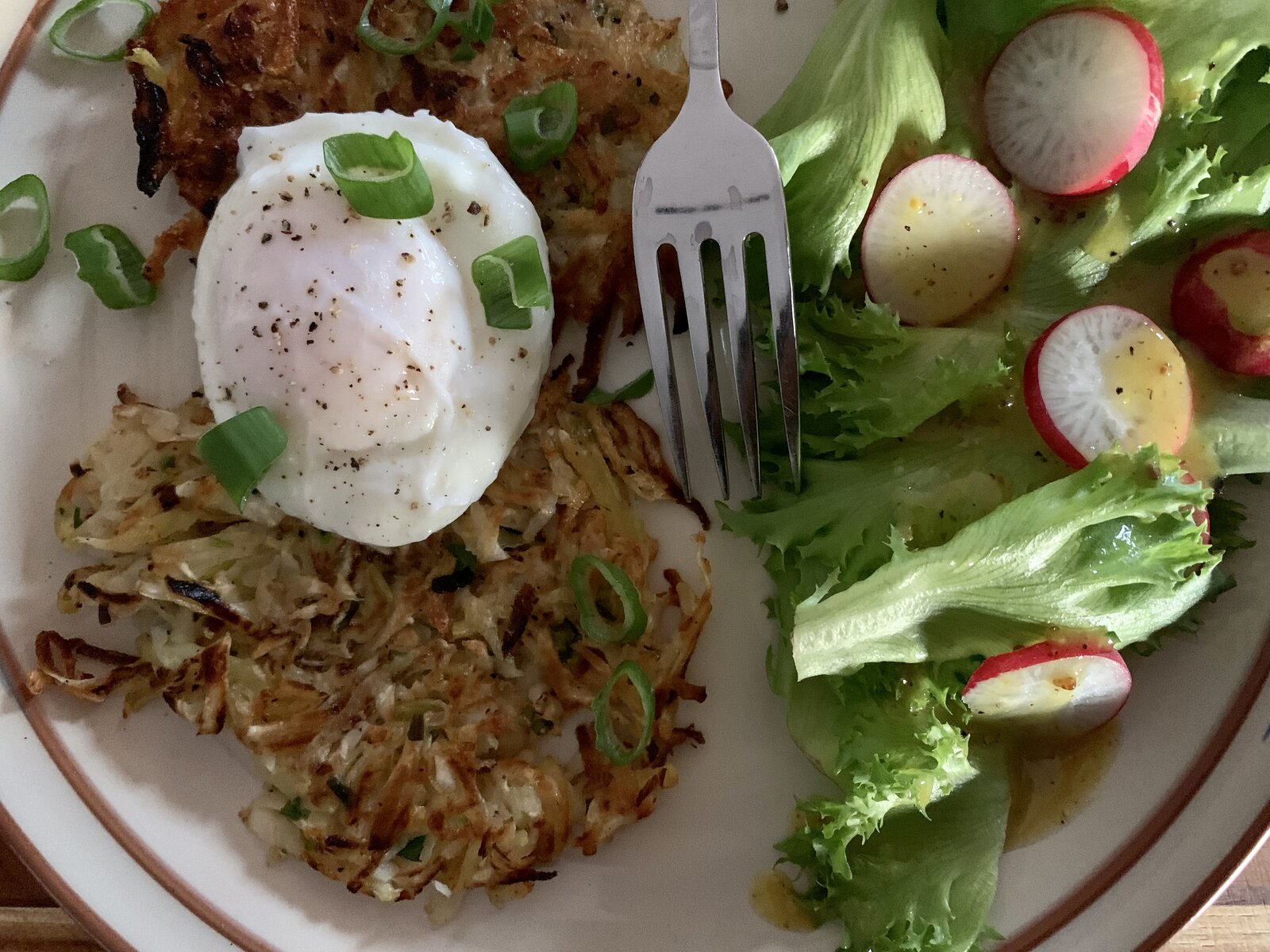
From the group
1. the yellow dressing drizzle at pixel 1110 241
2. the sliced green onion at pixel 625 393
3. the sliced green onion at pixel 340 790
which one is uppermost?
the yellow dressing drizzle at pixel 1110 241

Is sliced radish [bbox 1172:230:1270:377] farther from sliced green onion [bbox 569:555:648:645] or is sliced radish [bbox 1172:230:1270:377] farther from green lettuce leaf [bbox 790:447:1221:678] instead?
sliced green onion [bbox 569:555:648:645]

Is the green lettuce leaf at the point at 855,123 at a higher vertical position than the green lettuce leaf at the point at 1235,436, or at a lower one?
higher

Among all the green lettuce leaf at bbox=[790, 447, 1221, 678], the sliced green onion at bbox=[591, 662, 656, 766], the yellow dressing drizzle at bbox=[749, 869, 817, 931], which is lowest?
the yellow dressing drizzle at bbox=[749, 869, 817, 931]

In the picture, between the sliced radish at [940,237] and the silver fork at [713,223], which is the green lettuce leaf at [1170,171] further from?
the silver fork at [713,223]

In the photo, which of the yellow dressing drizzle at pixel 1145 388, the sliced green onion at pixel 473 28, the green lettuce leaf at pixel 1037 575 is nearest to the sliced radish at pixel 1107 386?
the yellow dressing drizzle at pixel 1145 388

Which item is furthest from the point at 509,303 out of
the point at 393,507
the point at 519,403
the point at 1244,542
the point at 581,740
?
the point at 1244,542

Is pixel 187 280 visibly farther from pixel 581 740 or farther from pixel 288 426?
pixel 581 740

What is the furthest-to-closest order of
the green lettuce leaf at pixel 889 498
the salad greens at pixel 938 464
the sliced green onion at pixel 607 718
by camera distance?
the sliced green onion at pixel 607 718 < the green lettuce leaf at pixel 889 498 < the salad greens at pixel 938 464

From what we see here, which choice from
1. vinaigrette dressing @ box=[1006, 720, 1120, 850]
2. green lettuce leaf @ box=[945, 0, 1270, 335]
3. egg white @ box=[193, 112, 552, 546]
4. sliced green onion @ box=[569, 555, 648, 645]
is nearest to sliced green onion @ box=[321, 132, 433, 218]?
egg white @ box=[193, 112, 552, 546]
